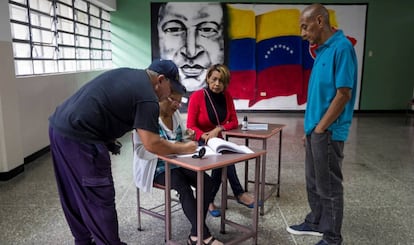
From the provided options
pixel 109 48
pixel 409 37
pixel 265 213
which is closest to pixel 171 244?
pixel 265 213

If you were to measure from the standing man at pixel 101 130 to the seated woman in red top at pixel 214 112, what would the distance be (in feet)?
3.22

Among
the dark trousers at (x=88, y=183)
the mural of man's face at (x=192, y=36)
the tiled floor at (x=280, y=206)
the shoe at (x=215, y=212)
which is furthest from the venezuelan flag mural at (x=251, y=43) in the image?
the dark trousers at (x=88, y=183)

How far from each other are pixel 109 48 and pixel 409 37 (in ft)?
23.6

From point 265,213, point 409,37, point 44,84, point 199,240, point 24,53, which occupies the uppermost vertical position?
point 409,37

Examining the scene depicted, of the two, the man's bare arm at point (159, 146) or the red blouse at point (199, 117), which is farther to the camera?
the red blouse at point (199, 117)

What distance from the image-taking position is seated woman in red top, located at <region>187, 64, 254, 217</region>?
2.72m

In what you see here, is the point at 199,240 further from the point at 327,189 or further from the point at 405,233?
the point at 405,233

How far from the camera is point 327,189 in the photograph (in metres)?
2.09

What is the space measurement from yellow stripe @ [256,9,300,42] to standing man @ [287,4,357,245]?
20.0ft

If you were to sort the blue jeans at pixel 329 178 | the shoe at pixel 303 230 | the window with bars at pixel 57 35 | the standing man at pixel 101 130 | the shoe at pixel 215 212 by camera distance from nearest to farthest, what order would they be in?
the standing man at pixel 101 130 → the blue jeans at pixel 329 178 → the shoe at pixel 303 230 → the shoe at pixel 215 212 → the window with bars at pixel 57 35

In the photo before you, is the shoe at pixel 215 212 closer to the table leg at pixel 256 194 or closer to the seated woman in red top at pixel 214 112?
the seated woman in red top at pixel 214 112

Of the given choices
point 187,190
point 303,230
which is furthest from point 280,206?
point 187,190

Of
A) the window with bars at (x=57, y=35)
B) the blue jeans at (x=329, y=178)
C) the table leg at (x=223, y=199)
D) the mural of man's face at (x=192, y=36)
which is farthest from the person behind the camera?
the mural of man's face at (x=192, y=36)

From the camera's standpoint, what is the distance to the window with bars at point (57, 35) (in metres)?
4.18
